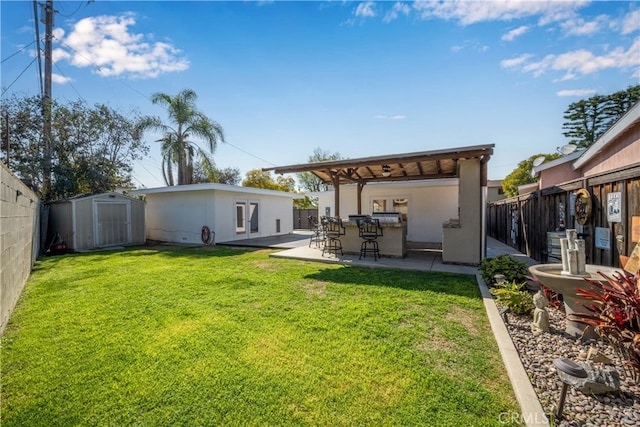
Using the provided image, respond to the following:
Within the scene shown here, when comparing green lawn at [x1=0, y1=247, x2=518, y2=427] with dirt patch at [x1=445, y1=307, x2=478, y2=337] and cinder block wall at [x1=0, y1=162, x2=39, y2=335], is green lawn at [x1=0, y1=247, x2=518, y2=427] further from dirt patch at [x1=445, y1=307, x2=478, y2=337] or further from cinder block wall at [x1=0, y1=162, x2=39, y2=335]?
cinder block wall at [x1=0, y1=162, x2=39, y2=335]

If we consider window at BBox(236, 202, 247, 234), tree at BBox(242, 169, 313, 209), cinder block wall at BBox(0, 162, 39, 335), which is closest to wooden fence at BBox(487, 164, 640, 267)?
cinder block wall at BBox(0, 162, 39, 335)

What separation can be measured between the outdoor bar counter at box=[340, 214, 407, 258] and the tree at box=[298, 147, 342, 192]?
26696 millimetres

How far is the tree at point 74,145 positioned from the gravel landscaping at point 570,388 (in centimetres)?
1712

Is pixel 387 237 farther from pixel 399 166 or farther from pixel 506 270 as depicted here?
pixel 506 270

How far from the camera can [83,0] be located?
12.8 metres

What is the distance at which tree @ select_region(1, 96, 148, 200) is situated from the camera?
13391mm

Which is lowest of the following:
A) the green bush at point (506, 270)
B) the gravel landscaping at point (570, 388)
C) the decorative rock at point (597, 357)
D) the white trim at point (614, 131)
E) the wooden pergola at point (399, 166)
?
the gravel landscaping at point (570, 388)

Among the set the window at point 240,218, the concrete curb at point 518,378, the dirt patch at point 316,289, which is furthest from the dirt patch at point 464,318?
the window at point 240,218

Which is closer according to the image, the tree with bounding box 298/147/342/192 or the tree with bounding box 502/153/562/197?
the tree with bounding box 502/153/562/197

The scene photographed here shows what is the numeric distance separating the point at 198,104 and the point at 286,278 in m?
12.9

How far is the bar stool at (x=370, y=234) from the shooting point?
297 inches

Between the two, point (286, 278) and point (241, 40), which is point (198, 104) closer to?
point (241, 40)

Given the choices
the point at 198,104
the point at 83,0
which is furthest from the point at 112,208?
the point at 83,0

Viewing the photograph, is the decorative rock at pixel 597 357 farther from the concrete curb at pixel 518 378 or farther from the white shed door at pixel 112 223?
the white shed door at pixel 112 223
